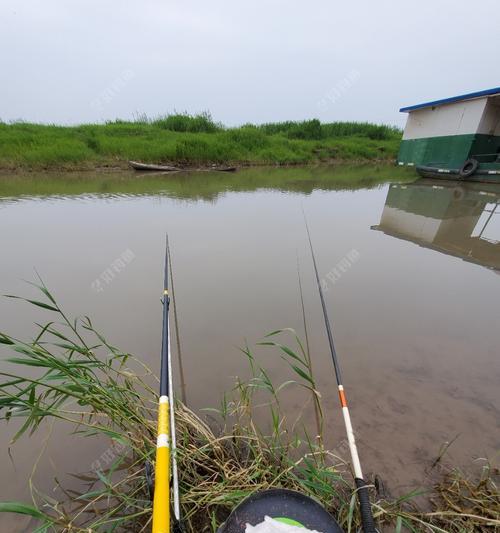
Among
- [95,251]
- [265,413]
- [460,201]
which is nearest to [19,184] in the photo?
[95,251]

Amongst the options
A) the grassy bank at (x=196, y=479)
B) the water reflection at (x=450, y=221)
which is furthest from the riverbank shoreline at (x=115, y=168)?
the grassy bank at (x=196, y=479)

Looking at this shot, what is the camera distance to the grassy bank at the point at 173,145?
884cm

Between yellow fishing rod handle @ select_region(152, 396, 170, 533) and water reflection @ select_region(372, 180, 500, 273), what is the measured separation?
12.0 ft

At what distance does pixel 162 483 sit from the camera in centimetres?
62

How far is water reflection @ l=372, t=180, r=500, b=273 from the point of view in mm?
3637

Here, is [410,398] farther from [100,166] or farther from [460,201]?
[100,166]

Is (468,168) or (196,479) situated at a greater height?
(468,168)

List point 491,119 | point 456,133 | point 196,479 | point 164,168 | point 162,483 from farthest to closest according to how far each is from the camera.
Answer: point 164,168 < point 456,133 < point 491,119 < point 196,479 < point 162,483

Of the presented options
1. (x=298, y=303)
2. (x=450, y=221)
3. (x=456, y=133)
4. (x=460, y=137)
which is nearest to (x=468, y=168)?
(x=460, y=137)

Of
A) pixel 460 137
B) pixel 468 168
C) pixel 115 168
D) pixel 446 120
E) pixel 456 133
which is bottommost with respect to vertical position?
pixel 115 168

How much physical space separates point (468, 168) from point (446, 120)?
2230mm

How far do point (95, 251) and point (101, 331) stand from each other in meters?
1.57

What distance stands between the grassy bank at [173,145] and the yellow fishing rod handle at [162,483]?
10228 millimetres

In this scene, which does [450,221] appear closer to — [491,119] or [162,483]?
A: [162,483]
